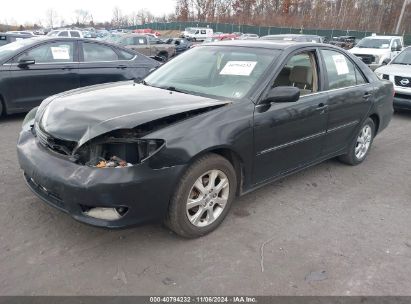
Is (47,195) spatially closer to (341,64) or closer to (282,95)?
(282,95)

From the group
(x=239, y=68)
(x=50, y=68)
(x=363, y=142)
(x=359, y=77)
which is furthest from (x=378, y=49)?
(x=239, y=68)

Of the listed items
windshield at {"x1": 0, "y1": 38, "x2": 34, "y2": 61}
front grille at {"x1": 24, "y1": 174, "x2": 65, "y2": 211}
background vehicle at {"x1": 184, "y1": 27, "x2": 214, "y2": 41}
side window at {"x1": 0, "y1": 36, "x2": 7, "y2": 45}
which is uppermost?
windshield at {"x1": 0, "y1": 38, "x2": 34, "y2": 61}

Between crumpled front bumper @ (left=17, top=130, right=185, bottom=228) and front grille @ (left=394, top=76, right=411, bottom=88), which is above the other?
crumpled front bumper @ (left=17, top=130, right=185, bottom=228)

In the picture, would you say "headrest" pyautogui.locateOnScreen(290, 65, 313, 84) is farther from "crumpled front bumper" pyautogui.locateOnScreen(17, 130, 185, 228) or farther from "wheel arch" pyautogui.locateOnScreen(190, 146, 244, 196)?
"crumpled front bumper" pyautogui.locateOnScreen(17, 130, 185, 228)

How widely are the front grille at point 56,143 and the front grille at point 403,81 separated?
778 cm

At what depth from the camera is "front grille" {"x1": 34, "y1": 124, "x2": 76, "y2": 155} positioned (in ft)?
9.33

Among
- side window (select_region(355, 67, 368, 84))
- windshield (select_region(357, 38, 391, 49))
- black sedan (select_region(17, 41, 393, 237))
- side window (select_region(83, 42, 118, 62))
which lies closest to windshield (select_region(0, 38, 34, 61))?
side window (select_region(83, 42, 118, 62))

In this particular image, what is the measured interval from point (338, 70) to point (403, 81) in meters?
4.77

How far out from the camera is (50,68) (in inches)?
266

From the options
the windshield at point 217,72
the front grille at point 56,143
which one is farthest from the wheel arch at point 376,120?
the front grille at point 56,143

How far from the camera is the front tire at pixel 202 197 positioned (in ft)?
9.59

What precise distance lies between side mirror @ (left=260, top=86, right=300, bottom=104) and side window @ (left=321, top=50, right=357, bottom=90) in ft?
3.54

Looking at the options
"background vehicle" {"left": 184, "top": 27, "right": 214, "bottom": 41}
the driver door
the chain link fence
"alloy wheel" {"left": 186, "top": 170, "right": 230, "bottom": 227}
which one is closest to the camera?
"alloy wheel" {"left": 186, "top": 170, "right": 230, "bottom": 227}

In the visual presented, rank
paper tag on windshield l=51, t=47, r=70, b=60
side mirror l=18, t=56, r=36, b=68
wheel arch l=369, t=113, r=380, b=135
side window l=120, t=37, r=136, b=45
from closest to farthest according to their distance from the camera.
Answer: wheel arch l=369, t=113, r=380, b=135 → side mirror l=18, t=56, r=36, b=68 → paper tag on windshield l=51, t=47, r=70, b=60 → side window l=120, t=37, r=136, b=45
